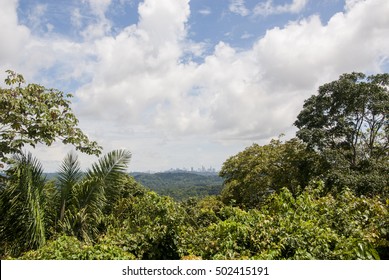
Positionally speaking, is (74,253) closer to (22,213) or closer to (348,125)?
(22,213)

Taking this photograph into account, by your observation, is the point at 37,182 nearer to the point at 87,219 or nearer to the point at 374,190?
the point at 87,219

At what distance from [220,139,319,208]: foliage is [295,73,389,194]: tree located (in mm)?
1115

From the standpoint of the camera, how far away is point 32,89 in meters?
7.73

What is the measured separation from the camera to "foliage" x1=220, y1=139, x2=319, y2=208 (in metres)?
16.2

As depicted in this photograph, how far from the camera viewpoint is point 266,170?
1825 centimetres

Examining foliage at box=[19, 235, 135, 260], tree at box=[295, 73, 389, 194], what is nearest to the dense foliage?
foliage at box=[19, 235, 135, 260]

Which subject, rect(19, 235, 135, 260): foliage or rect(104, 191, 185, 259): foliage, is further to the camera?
rect(104, 191, 185, 259): foliage

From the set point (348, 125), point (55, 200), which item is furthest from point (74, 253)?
point (348, 125)

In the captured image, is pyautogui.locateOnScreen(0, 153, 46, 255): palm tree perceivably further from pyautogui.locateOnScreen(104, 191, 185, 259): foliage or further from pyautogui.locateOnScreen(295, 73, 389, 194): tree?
pyautogui.locateOnScreen(295, 73, 389, 194): tree

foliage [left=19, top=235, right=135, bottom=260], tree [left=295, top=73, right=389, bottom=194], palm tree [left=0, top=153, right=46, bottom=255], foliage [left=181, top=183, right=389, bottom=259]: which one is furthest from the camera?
tree [left=295, top=73, right=389, bottom=194]

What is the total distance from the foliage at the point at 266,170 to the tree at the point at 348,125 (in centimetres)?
111

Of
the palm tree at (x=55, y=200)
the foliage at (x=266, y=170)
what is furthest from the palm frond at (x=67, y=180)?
the foliage at (x=266, y=170)
